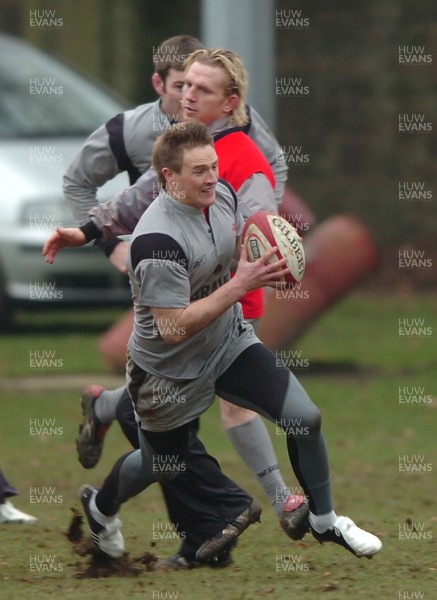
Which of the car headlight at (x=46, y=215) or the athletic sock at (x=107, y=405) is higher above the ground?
the athletic sock at (x=107, y=405)

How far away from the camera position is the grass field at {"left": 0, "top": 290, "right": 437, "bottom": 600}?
19.6ft

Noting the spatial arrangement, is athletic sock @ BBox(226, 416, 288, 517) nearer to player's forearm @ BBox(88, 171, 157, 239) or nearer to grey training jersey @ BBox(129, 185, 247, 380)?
grey training jersey @ BBox(129, 185, 247, 380)

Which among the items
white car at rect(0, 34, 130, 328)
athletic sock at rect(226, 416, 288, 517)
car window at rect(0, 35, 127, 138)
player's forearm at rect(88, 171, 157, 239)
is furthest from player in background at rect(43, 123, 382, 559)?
car window at rect(0, 35, 127, 138)

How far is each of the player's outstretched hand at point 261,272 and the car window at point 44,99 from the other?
9.02m

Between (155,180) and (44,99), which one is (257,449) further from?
(44,99)

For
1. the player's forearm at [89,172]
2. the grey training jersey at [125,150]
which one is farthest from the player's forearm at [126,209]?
the player's forearm at [89,172]

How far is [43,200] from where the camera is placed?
1383 centimetres

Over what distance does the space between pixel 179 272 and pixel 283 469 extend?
13.9 ft

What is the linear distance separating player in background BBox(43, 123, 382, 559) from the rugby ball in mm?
53

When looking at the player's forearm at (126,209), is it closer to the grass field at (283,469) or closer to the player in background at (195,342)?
the player in background at (195,342)

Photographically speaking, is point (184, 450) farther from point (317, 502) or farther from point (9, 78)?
point (9, 78)

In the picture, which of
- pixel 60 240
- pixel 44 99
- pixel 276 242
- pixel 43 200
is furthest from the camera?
pixel 44 99

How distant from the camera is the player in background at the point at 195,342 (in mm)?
5609

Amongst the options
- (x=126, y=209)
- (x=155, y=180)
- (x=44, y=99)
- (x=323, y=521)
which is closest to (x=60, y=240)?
(x=126, y=209)
